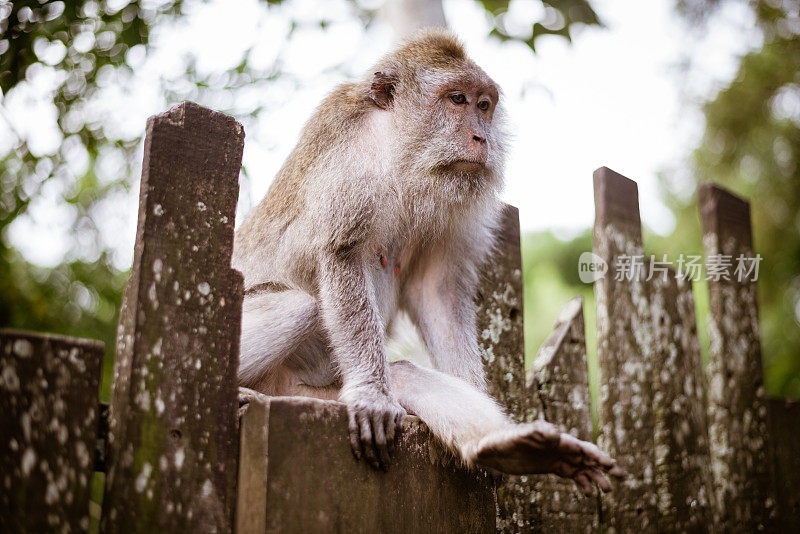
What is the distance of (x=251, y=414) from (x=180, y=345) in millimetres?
294

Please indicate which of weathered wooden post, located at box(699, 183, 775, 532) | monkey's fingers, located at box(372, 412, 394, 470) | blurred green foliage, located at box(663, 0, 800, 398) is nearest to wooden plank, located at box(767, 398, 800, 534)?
weathered wooden post, located at box(699, 183, 775, 532)

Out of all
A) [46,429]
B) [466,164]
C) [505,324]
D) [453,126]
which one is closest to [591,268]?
[505,324]

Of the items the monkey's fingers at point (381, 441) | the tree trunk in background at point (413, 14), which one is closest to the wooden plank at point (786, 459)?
the monkey's fingers at point (381, 441)

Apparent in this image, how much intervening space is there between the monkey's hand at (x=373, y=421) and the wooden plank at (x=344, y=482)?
0.03 m

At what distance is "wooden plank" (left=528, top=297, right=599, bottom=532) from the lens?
3014 mm

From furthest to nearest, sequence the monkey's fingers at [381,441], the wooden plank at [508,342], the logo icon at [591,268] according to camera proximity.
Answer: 1. the logo icon at [591,268]
2. the wooden plank at [508,342]
3. the monkey's fingers at [381,441]

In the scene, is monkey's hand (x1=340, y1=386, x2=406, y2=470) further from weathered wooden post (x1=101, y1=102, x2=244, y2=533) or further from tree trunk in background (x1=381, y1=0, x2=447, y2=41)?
tree trunk in background (x1=381, y1=0, x2=447, y2=41)

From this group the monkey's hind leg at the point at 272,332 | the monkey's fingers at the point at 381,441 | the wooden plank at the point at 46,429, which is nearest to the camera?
the wooden plank at the point at 46,429

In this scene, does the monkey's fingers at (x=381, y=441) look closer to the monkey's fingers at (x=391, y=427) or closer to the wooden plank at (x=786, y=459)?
the monkey's fingers at (x=391, y=427)

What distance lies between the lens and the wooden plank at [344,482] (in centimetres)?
206

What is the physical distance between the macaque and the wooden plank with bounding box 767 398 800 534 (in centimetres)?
207

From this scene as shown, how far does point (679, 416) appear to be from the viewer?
349 centimetres

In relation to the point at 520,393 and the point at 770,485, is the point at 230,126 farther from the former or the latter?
the point at 770,485

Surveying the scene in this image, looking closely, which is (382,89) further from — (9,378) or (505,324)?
(9,378)
